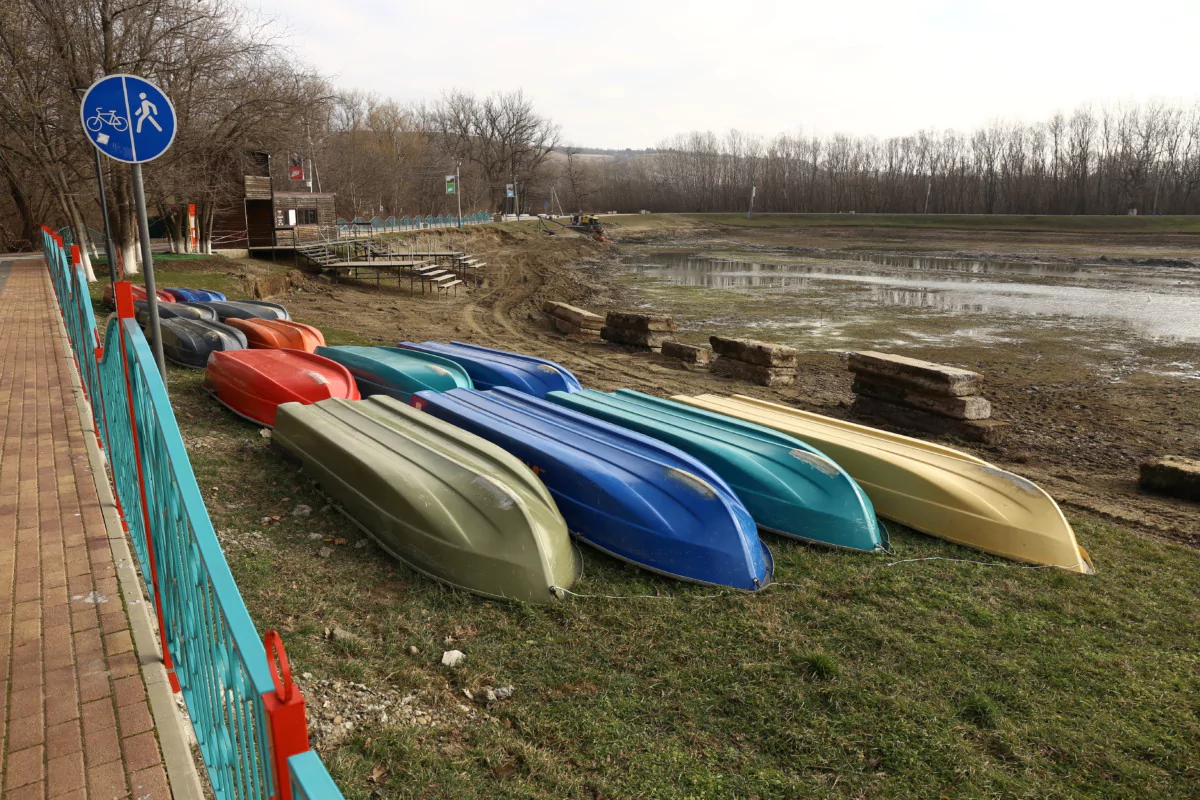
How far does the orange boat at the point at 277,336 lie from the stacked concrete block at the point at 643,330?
7.28 metres

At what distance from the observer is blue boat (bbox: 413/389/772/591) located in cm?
536

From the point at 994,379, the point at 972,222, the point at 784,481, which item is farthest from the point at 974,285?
the point at 972,222

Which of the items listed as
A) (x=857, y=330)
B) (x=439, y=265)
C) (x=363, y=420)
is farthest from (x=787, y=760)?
(x=439, y=265)

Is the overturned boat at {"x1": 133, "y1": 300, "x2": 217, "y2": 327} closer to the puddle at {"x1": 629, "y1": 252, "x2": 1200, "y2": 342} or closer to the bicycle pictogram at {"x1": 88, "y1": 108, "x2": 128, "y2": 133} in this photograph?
the bicycle pictogram at {"x1": 88, "y1": 108, "x2": 128, "y2": 133}

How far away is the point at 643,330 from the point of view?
16.2 m

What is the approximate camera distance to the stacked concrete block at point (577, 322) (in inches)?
697

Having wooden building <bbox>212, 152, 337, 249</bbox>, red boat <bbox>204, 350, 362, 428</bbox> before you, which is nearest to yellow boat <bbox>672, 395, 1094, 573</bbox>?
red boat <bbox>204, 350, 362, 428</bbox>

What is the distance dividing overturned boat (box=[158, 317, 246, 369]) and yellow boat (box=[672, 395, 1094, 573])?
7.38 metres

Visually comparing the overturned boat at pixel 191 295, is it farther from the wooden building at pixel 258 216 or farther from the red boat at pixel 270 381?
the wooden building at pixel 258 216

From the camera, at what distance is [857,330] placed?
19.1 metres

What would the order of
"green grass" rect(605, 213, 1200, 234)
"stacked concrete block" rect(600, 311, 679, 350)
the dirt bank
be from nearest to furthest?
the dirt bank < "stacked concrete block" rect(600, 311, 679, 350) < "green grass" rect(605, 213, 1200, 234)

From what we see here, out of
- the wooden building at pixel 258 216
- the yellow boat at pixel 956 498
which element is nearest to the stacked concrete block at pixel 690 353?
the yellow boat at pixel 956 498

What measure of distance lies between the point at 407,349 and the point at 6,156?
20.2 m

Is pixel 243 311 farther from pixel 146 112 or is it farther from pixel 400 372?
pixel 146 112
